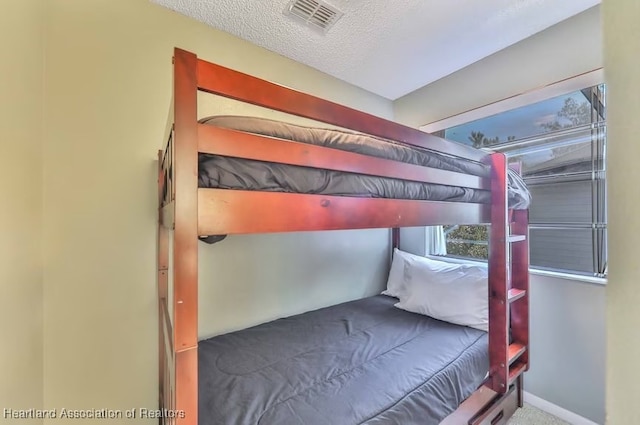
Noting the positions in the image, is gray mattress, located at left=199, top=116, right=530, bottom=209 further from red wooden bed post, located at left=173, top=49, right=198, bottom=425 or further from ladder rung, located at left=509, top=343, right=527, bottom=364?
ladder rung, located at left=509, top=343, right=527, bottom=364

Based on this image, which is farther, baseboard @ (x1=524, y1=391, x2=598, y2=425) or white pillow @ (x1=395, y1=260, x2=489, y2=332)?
white pillow @ (x1=395, y1=260, x2=489, y2=332)

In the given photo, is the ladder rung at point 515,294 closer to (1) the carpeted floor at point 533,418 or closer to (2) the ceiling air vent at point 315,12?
(1) the carpeted floor at point 533,418

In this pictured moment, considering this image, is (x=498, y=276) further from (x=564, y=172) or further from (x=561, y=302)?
(x=564, y=172)

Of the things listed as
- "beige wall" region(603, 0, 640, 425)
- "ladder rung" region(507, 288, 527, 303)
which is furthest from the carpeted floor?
"beige wall" region(603, 0, 640, 425)

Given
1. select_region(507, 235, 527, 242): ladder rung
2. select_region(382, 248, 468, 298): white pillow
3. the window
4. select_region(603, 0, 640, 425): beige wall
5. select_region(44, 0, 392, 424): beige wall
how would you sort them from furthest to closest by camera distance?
1. select_region(382, 248, 468, 298): white pillow
2. the window
3. select_region(507, 235, 527, 242): ladder rung
4. select_region(44, 0, 392, 424): beige wall
5. select_region(603, 0, 640, 425): beige wall

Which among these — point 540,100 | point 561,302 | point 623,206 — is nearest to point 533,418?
point 561,302

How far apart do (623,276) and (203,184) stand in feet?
2.47

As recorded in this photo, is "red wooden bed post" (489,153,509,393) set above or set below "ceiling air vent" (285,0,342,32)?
below

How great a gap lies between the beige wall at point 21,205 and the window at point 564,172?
2.76 m

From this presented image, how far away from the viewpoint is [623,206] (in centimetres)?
27

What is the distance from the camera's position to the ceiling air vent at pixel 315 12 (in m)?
1.59

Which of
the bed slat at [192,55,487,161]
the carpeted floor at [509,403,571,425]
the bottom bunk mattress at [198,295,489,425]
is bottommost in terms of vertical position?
the carpeted floor at [509,403,571,425]

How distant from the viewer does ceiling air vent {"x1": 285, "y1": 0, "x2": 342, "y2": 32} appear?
1.59 meters

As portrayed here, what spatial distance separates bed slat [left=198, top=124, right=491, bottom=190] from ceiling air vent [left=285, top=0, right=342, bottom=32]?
1.20 meters
